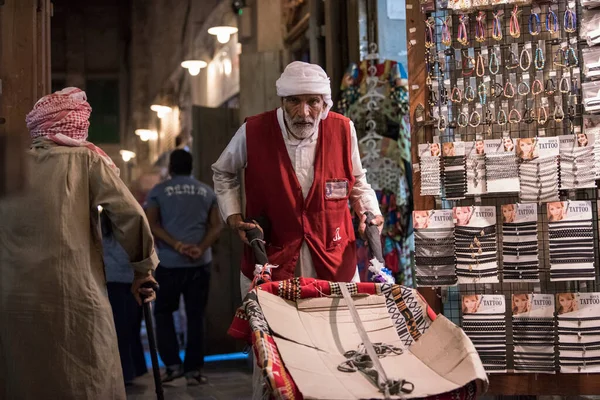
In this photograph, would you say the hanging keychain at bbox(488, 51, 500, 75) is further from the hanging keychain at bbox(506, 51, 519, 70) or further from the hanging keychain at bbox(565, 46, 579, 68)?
the hanging keychain at bbox(565, 46, 579, 68)

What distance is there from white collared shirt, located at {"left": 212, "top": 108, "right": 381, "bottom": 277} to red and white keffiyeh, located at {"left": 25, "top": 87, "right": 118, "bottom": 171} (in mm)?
627

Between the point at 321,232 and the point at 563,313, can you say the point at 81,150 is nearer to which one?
the point at 321,232

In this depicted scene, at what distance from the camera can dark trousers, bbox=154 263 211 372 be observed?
6.52 metres

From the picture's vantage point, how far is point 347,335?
10.6ft

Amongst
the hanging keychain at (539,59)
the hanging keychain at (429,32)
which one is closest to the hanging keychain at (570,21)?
the hanging keychain at (539,59)

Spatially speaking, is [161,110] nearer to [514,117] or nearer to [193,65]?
[193,65]

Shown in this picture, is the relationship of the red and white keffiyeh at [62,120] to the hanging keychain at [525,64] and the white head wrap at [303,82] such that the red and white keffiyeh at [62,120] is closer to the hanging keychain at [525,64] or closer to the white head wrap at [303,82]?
the white head wrap at [303,82]

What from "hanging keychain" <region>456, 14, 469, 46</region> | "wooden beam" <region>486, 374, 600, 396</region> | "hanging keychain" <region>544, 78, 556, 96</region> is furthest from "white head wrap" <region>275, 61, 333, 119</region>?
"wooden beam" <region>486, 374, 600, 396</region>

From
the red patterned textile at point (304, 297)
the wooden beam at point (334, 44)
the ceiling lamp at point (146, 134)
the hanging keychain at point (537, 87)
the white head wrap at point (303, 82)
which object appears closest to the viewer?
the red patterned textile at point (304, 297)

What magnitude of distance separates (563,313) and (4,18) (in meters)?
3.22

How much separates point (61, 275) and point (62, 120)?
2.10 ft

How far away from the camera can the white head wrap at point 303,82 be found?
3.95 meters

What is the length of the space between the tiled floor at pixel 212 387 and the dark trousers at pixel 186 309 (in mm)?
193

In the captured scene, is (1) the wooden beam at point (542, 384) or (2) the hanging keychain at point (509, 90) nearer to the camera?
(1) the wooden beam at point (542, 384)
